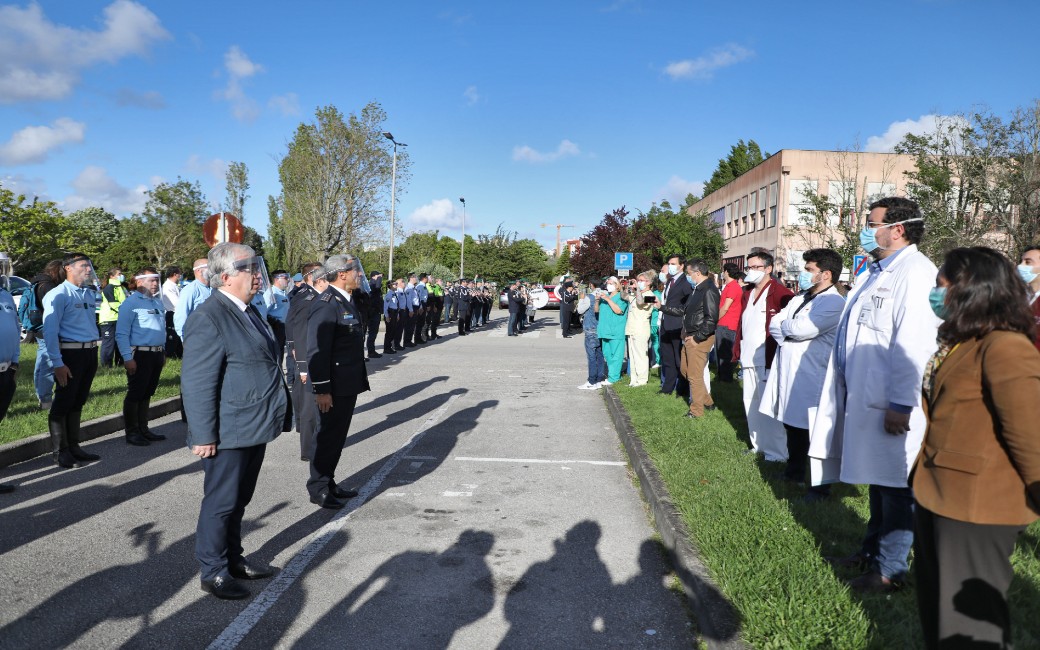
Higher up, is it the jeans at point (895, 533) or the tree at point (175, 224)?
the tree at point (175, 224)

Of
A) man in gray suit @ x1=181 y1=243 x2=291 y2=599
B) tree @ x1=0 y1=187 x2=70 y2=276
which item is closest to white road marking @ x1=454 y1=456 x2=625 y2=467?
man in gray suit @ x1=181 y1=243 x2=291 y2=599

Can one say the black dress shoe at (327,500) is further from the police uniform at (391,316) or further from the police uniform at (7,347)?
the police uniform at (391,316)

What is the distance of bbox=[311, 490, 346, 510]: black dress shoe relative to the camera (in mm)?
5596

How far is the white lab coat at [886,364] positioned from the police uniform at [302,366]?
4.24m

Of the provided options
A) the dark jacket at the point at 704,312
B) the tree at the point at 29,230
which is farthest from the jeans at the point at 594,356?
the tree at the point at 29,230

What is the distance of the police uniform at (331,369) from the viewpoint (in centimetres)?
555

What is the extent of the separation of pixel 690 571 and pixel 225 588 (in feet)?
8.51

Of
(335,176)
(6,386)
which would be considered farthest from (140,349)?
(335,176)

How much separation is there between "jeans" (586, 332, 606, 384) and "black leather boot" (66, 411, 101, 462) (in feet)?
25.5

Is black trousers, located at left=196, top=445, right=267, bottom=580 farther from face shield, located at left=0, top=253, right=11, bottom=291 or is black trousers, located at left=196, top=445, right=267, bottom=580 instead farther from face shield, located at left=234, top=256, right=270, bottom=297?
face shield, located at left=0, top=253, right=11, bottom=291

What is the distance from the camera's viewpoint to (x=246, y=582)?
4176 millimetres

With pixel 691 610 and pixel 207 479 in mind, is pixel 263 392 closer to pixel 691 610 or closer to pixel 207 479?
pixel 207 479

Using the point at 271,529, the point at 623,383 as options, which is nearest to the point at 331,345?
the point at 271,529

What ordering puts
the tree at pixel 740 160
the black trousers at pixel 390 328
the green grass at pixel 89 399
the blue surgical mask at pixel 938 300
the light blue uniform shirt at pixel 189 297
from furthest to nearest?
the tree at pixel 740 160 → the black trousers at pixel 390 328 → the light blue uniform shirt at pixel 189 297 → the green grass at pixel 89 399 → the blue surgical mask at pixel 938 300
